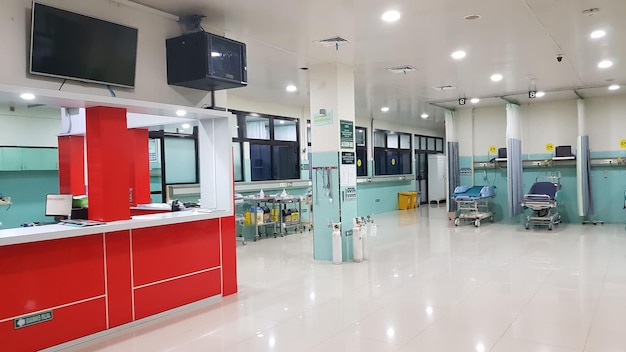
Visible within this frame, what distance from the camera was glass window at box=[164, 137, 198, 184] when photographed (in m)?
8.83

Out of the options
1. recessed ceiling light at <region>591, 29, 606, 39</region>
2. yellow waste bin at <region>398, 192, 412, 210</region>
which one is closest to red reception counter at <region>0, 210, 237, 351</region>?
recessed ceiling light at <region>591, 29, 606, 39</region>

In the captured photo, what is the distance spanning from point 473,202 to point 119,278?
28.9 ft

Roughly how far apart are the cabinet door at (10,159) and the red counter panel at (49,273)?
357 centimetres

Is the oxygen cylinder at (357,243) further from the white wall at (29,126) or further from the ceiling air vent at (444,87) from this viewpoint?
the white wall at (29,126)

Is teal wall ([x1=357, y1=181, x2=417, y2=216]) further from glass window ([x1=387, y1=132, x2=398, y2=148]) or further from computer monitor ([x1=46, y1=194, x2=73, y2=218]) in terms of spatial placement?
computer monitor ([x1=46, y1=194, x2=73, y2=218])

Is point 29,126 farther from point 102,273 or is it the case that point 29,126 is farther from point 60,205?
point 102,273

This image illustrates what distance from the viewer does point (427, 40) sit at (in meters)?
6.11

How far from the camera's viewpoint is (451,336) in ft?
12.9

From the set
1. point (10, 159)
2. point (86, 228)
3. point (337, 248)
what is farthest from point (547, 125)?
point (10, 159)

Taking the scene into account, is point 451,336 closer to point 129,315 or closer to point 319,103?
point 129,315

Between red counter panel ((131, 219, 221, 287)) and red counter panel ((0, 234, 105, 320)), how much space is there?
0.40 meters

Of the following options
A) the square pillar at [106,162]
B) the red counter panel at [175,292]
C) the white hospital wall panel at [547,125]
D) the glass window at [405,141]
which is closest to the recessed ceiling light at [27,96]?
the square pillar at [106,162]

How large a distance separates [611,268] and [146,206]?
6316mm

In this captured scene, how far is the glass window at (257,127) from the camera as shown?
10.8 meters
